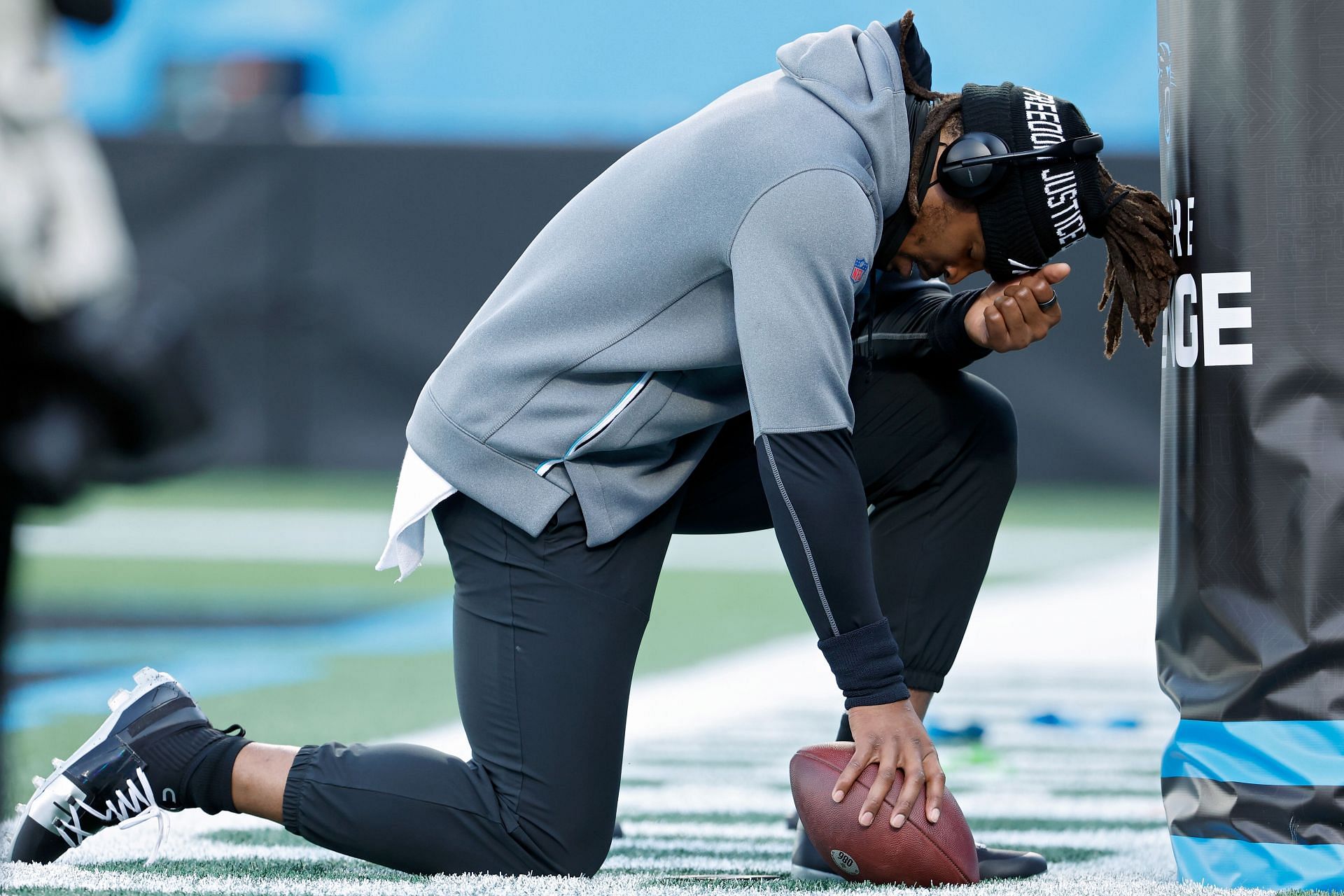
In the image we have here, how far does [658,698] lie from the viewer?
434 centimetres

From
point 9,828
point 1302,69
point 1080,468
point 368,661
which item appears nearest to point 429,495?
point 9,828

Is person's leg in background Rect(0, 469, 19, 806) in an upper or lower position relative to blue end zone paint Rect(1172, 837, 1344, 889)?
upper

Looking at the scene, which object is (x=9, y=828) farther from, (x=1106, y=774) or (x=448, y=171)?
(x=448, y=171)

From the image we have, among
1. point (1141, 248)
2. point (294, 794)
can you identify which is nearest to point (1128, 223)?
point (1141, 248)

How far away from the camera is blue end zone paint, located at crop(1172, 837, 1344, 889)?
205 centimetres

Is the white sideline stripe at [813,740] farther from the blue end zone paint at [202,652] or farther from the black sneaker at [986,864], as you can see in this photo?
the blue end zone paint at [202,652]

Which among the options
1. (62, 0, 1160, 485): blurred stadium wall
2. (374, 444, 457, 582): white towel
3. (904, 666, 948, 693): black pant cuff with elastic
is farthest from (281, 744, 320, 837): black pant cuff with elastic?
(62, 0, 1160, 485): blurred stadium wall

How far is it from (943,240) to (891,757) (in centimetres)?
75

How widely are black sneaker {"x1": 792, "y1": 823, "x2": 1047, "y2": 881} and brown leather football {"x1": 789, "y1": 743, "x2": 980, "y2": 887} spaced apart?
0.36ft

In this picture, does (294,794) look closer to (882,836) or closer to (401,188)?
(882,836)

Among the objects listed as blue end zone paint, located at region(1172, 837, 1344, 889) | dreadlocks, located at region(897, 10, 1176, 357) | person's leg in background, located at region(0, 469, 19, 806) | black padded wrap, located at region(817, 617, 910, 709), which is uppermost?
person's leg in background, located at region(0, 469, 19, 806)

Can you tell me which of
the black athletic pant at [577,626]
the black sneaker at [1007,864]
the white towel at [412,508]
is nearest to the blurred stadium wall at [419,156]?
the black athletic pant at [577,626]

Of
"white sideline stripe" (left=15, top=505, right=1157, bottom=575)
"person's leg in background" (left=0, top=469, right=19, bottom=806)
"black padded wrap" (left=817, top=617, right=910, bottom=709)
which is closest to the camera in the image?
"person's leg in background" (left=0, top=469, right=19, bottom=806)

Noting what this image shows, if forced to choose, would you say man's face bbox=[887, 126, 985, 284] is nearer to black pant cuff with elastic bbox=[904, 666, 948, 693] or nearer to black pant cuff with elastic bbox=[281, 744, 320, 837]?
black pant cuff with elastic bbox=[904, 666, 948, 693]
